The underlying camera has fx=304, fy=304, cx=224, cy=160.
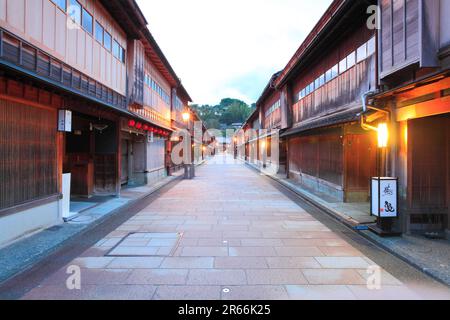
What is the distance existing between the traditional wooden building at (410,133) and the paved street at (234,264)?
201 centimetres

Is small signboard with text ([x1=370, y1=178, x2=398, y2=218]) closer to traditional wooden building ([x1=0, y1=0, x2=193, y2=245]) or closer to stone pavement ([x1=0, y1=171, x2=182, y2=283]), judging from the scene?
stone pavement ([x1=0, y1=171, x2=182, y2=283])

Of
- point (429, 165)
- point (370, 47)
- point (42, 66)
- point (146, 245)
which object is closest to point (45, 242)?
point (146, 245)

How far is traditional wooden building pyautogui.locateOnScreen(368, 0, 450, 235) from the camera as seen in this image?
25.3 feet

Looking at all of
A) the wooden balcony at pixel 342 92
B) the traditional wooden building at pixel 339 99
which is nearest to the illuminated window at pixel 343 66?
the traditional wooden building at pixel 339 99

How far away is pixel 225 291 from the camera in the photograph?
514cm

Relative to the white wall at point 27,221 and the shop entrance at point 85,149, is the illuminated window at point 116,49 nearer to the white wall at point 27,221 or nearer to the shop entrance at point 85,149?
the shop entrance at point 85,149

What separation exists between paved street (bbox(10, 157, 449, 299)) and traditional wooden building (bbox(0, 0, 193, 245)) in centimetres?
250

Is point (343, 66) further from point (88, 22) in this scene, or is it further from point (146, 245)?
point (146, 245)

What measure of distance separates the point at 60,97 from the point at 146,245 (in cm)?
541

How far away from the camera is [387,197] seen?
27.0ft

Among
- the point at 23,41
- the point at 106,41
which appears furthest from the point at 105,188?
the point at 23,41

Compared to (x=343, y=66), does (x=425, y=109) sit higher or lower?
lower

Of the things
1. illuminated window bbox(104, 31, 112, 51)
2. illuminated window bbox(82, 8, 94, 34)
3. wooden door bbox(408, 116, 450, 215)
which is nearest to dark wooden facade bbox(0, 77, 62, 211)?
illuminated window bbox(82, 8, 94, 34)

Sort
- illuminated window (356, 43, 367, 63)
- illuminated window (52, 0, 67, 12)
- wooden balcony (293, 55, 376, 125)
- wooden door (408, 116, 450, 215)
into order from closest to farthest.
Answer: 1. wooden door (408, 116, 450, 215)
2. illuminated window (52, 0, 67, 12)
3. wooden balcony (293, 55, 376, 125)
4. illuminated window (356, 43, 367, 63)
